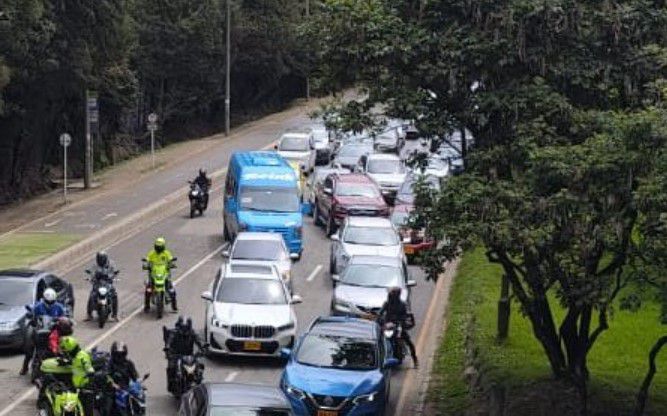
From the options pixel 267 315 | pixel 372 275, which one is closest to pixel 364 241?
pixel 372 275

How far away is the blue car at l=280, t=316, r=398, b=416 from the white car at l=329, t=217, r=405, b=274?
34.6 ft

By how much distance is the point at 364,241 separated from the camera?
3198cm

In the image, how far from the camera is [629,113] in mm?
16719

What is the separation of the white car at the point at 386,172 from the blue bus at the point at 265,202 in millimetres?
8092

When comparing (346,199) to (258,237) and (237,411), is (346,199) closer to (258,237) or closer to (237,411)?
(258,237)

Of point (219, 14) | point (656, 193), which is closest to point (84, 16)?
point (219, 14)

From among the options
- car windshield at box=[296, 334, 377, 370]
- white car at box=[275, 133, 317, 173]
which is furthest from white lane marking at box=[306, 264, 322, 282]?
white car at box=[275, 133, 317, 173]

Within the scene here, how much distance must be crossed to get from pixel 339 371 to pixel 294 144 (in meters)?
35.9

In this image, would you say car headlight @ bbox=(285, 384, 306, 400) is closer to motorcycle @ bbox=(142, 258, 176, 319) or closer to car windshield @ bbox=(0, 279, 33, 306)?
car windshield @ bbox=(0, 279, 33, 306)

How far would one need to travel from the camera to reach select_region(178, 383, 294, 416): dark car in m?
13.6

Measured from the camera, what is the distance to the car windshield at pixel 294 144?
176 ft

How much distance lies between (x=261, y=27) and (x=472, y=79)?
5930cm

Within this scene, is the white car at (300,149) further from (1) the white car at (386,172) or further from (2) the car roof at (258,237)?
(2) the car roof at (258,237)

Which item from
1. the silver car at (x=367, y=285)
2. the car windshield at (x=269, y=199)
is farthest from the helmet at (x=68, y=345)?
the car windshield at (x=269, y=199)
